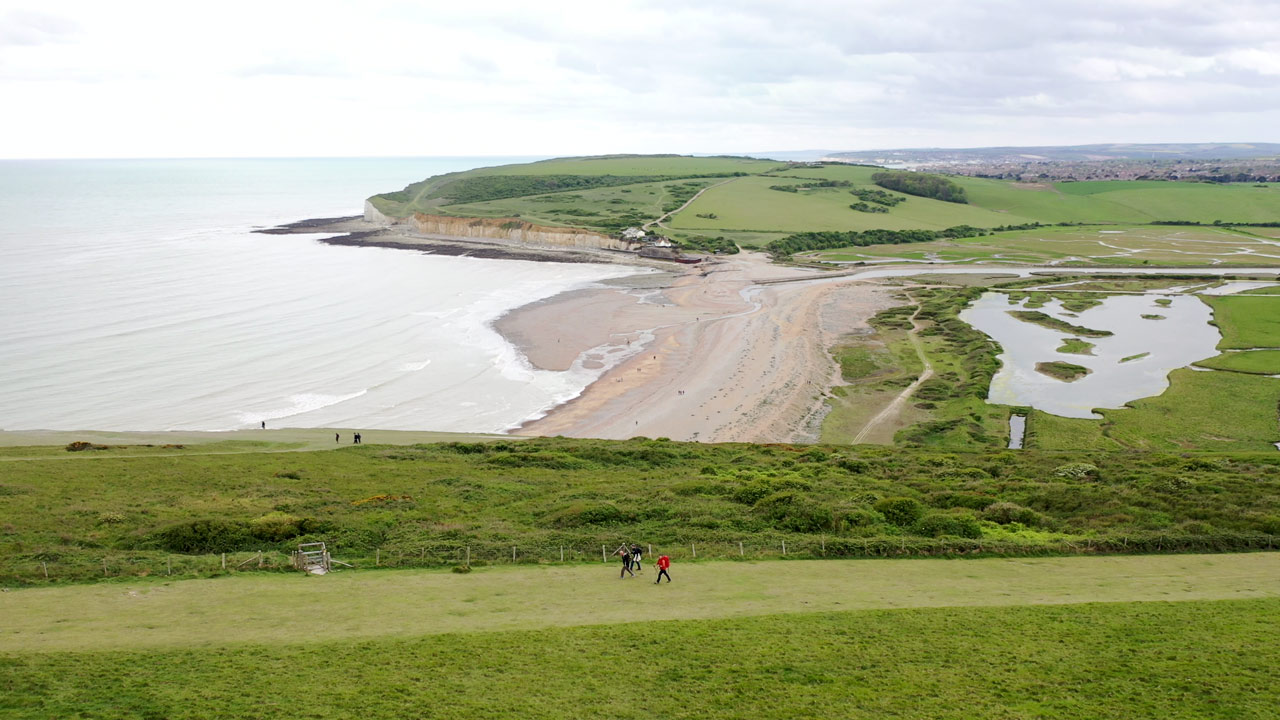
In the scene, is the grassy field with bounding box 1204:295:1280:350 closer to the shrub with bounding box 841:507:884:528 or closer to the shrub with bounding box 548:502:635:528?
the shrub with bounding box 841:507:884:528

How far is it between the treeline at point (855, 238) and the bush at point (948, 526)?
388 feet

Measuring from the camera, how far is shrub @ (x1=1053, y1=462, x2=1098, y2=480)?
128 ft

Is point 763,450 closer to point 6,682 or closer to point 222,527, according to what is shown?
point 222,527

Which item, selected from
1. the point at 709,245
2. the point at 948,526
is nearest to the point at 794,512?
the point at 948,526

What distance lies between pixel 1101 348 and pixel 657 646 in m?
70.7

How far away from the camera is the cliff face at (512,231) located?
156m

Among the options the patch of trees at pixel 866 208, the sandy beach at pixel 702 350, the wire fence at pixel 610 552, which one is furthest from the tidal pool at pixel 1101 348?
the patch of trees at pixel 866 208

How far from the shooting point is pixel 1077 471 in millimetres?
39812

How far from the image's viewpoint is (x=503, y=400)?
6266 centimetres

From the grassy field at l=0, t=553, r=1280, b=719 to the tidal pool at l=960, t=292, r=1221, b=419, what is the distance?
36.7m

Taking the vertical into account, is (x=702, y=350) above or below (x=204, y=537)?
below

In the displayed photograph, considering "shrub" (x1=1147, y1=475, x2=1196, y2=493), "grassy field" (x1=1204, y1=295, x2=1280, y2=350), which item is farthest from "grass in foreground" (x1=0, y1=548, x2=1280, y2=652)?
"grassy field" (x1=1204, y1=295, x2=1280, y2=350)

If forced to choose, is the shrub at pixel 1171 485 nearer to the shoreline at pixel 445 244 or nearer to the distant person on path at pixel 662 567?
the distant person on path at pixel 662 567

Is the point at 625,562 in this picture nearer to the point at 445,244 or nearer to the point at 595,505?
the point at 595,505
